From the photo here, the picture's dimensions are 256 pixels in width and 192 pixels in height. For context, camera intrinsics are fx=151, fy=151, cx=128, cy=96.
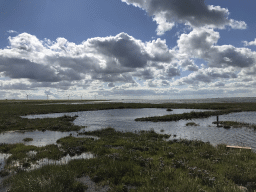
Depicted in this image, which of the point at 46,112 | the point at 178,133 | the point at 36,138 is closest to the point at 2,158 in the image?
the point at 36,138

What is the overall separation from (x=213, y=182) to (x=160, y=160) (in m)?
4.44

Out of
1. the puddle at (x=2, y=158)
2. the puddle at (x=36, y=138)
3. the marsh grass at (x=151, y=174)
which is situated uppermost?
the marsh grass at (x=151, y=174)

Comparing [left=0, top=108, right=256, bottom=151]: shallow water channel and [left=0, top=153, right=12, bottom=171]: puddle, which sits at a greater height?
[left=0, top=153, right=12, bottom=171]: puddle

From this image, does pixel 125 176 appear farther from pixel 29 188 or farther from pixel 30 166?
pixel 30 166

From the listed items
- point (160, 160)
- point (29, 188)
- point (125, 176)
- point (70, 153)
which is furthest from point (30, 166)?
point (160, 160)

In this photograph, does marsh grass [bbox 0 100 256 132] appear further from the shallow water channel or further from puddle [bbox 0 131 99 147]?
puddle [bbox 0 131 99 147]

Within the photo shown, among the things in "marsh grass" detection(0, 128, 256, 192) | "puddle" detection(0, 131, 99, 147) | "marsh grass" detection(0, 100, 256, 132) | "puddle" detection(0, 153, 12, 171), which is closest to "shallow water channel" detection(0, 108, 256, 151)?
"puddle" detection(0, 131, 99, 147)

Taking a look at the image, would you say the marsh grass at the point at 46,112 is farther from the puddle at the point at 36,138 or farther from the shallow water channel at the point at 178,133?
the puddle at the point at 36,138

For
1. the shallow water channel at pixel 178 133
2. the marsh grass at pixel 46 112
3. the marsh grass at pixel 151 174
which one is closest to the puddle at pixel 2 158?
the marsh grass at pixel 151 174

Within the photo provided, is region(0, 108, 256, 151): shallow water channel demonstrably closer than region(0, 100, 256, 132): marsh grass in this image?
Yes

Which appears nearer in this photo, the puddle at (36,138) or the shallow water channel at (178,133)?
the puddle at (36,138)

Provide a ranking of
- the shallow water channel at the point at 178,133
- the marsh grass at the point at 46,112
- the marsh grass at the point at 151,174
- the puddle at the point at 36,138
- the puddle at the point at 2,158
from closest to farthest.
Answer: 1. the marsh grass at the point at 151,174
2. the puddle at the point at 2,158
3. the puddle at the point at 36,138
4. the shallow water channel at the point at 178,133
5. the marsh grass at the point at 46,112

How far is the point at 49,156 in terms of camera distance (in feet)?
47.9

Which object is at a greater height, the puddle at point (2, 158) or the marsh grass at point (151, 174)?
the marsh grass at point (151, 174)
